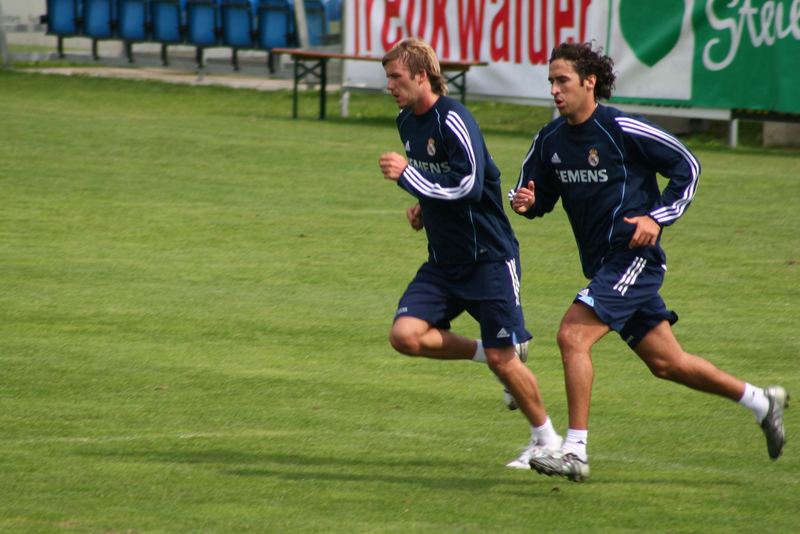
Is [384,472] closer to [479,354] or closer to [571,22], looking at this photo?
[479,354]

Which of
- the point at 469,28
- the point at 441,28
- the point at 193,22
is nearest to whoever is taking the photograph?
the point at 469,28

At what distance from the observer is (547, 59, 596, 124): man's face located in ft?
21.5

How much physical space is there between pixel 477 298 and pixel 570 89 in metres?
1.01

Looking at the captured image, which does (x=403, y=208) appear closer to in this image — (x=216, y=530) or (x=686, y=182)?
(x=686, y=182)

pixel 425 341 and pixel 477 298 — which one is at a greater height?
pixel 477 298

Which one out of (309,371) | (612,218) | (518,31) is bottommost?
(309,371)

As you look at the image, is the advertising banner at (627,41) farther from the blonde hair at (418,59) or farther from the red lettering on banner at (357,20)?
the blonde hair at (418,59)

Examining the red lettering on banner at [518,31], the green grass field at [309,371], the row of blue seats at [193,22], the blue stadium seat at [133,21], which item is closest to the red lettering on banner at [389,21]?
the red lettering on banner at [518,31]

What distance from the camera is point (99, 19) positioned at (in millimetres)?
32781

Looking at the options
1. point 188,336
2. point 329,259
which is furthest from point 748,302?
point 188,336

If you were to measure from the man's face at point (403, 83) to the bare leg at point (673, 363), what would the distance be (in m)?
1.46

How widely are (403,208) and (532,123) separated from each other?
9.71 meters

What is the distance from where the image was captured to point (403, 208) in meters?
15.4

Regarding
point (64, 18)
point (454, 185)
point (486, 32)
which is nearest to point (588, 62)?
point (454, 185)
